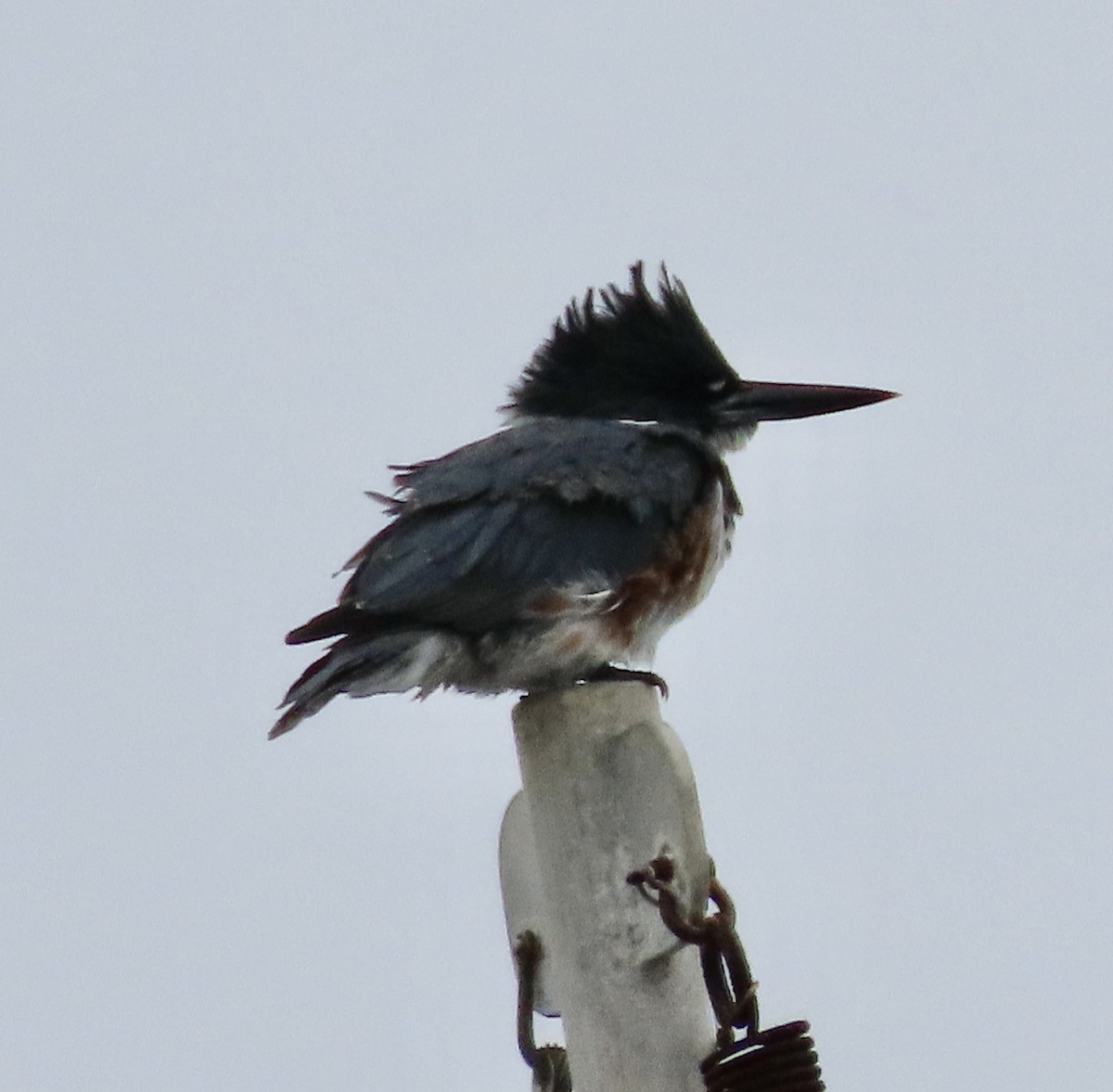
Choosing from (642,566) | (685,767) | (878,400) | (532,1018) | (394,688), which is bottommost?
(532,1018)

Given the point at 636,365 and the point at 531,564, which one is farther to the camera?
the point at 636,365

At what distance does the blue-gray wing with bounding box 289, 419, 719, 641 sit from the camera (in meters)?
4.28

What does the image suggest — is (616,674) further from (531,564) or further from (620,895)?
(620,895)

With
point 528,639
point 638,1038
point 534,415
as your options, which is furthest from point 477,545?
point 638,1038

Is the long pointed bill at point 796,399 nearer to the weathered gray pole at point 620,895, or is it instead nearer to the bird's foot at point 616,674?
the bird's foot at point 616,674

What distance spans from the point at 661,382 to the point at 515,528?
1.01 m

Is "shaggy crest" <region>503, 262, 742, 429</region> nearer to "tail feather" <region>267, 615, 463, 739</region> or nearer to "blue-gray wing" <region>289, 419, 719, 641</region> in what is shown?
"blue-gray wing" <region>289, 419, 719, 641</region>

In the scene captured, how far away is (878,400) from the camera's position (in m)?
5.40

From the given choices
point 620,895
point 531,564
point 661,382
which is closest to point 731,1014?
point 620,895

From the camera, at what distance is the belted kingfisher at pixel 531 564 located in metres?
4.18

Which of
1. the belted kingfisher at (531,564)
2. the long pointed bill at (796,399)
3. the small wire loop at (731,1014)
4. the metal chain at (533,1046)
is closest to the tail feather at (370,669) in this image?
the belted kingfisher at (531,564)

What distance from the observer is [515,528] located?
4469 mm

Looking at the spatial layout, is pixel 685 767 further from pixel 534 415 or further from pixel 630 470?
pixel 534 415

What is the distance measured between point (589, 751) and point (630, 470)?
145cm
